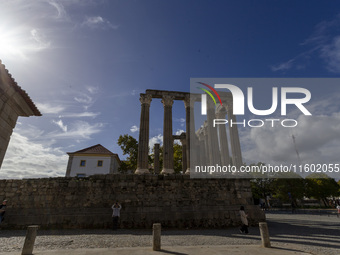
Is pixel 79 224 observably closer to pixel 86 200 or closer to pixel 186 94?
pixel 86 200

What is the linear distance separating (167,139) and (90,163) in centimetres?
2160

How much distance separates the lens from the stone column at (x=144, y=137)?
14828mm

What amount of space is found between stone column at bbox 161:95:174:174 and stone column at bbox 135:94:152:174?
4.92ft

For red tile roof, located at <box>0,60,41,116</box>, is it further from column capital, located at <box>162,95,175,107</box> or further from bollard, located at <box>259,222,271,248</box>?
column capital, located at <box>162,95,175,107</box>

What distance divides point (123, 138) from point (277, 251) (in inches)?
1077

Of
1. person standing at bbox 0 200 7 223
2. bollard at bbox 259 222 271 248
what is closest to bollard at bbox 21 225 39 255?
person standing at bbox 0 200 7 223

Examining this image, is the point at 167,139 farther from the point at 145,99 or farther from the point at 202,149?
the point at 202,149

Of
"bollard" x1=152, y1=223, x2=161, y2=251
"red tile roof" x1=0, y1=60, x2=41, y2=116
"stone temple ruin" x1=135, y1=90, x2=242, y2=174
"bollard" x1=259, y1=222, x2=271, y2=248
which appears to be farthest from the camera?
"stone temple ruin" x1=135, y1=90, x2=242, y2=174

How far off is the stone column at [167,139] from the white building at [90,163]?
19561 millimetres

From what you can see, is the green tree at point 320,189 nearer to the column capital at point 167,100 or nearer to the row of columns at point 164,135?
the row of columns at point 164,135

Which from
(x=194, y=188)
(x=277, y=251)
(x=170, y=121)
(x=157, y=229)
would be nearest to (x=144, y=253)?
(x=157, y=229)

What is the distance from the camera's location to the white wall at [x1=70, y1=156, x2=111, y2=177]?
31.2m

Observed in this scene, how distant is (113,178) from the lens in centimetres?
1212

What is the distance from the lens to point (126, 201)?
11.6 metres
